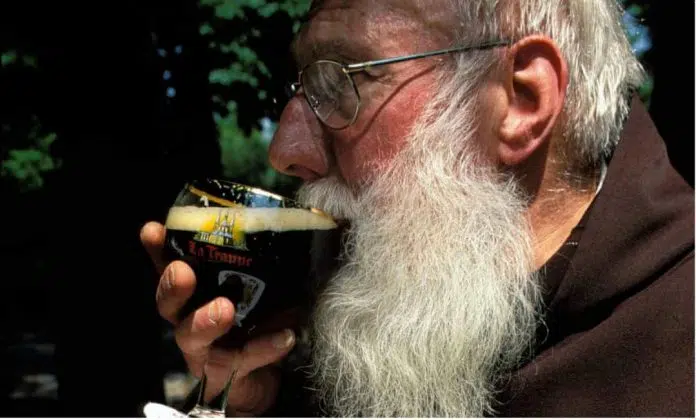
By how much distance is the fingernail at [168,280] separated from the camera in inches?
64.1

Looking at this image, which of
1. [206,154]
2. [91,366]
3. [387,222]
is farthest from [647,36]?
[91,366]

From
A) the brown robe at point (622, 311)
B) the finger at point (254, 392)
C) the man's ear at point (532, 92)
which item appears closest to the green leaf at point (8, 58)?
the finger at point (254, 392)

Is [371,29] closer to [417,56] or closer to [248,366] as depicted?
[417,56]

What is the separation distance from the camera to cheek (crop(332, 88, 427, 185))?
71.0 inches

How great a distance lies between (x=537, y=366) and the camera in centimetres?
164

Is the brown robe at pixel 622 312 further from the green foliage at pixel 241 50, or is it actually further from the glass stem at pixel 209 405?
the green foliage at pixel 241 50

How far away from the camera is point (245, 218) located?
5.15 ft

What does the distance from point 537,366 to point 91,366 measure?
331cm

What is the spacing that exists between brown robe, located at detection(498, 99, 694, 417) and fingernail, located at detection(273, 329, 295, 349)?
0.56 metres

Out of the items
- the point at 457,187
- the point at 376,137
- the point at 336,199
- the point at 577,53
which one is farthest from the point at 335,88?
the point at 577,53

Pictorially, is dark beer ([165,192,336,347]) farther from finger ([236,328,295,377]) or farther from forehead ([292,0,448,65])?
forehead ([292,0,448,65])

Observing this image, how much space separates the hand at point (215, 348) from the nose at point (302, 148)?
392mm

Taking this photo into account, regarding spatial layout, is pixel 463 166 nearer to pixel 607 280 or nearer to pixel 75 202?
pixel 607 280

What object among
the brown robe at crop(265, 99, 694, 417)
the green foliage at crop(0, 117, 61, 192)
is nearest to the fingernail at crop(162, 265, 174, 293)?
the brown robe at crop(265, 99, 694, 417)
